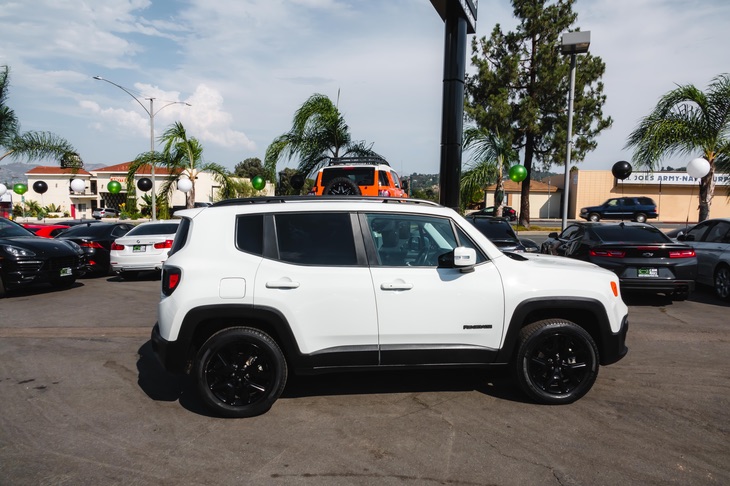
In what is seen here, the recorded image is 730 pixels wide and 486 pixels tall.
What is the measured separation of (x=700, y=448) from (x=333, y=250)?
311 centimetres

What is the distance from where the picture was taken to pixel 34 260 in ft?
32.2

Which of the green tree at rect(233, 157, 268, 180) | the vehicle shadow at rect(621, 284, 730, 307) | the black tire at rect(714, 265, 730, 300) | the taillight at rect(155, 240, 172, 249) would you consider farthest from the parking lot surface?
the green tree at rect(233, 157, 268, 180)

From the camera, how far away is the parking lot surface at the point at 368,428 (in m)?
3.43

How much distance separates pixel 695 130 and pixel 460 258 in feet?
46.4

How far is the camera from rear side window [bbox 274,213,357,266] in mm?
4395

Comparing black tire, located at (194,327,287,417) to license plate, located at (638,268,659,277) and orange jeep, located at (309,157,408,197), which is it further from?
orange jeep, located at (309,157,408,197)

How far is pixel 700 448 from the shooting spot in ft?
12.2

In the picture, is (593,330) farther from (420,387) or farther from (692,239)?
(692,239)

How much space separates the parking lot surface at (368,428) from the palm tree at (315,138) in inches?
559

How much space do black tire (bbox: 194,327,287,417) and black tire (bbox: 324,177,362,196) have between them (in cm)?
681

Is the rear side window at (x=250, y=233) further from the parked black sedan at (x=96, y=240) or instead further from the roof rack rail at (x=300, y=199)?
the parked black sedan at (x=96, y=240)

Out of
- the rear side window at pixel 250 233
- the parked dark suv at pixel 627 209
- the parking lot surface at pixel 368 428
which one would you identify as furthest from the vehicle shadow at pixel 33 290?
the parked dark suv at pixel 627 209

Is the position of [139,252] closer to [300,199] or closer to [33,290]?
[33,290]

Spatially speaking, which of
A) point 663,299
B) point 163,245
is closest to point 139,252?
point 163,245
